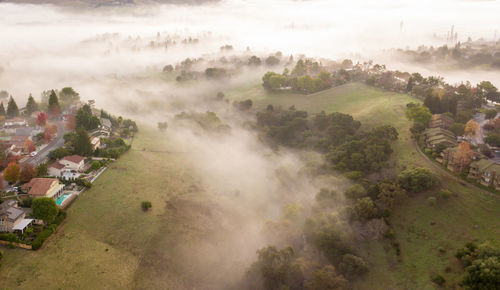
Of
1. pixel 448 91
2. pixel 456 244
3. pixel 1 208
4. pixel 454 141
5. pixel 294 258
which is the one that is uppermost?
pixel 448 91

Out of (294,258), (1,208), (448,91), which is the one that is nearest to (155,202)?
(1,208)

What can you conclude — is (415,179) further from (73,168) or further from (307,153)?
(73,168)

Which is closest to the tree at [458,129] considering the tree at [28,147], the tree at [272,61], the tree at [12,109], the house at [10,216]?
the house at [10,216]

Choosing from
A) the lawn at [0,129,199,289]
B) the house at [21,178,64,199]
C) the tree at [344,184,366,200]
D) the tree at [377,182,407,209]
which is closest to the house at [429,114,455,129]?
the tree at [377,182,407,209]

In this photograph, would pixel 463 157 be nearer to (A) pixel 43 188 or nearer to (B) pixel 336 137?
(B) pixel 336 137

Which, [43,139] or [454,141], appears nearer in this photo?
[454,141]

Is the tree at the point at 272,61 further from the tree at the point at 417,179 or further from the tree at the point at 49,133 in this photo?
the tree at the point at 417,179

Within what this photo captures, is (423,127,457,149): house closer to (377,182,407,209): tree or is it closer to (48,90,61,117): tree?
(377,182,407,209): tree

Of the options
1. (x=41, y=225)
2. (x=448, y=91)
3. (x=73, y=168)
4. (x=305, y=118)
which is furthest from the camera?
(x=305, y=118)
